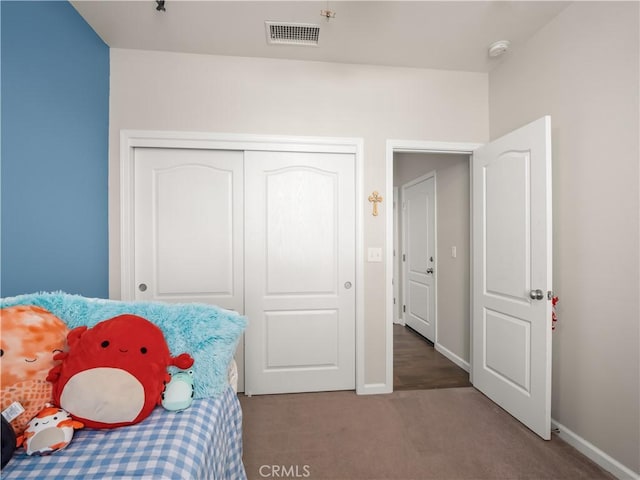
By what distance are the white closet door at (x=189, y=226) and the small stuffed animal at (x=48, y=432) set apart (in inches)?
54.6

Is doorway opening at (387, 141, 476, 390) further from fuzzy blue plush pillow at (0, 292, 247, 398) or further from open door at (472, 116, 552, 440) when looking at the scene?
fuzzy blue plush pillow at (0, 292, 247, 398)

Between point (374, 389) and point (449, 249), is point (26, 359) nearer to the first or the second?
point (374, 389)

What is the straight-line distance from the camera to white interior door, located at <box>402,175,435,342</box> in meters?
3.61

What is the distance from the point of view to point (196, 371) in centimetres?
120

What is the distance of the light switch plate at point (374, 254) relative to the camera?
2424 millimetres

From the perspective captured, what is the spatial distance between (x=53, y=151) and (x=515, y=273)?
9.43 feet

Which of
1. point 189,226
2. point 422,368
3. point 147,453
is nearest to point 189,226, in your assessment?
point 189,226

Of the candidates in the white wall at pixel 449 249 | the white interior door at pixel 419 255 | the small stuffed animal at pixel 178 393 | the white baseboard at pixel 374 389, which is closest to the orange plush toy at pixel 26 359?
the small stuffed animal at pixel 178 393

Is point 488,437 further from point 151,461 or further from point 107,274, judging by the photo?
point 107,274

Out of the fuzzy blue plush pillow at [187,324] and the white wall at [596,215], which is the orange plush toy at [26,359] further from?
the white wall at [596,215]

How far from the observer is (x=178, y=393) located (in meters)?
1.11

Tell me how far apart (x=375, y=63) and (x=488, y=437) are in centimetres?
272

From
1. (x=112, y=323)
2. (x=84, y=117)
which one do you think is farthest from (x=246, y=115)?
(x=112, y=323)

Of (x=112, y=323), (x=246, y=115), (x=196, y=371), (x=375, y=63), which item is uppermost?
(x=375, y=63)
